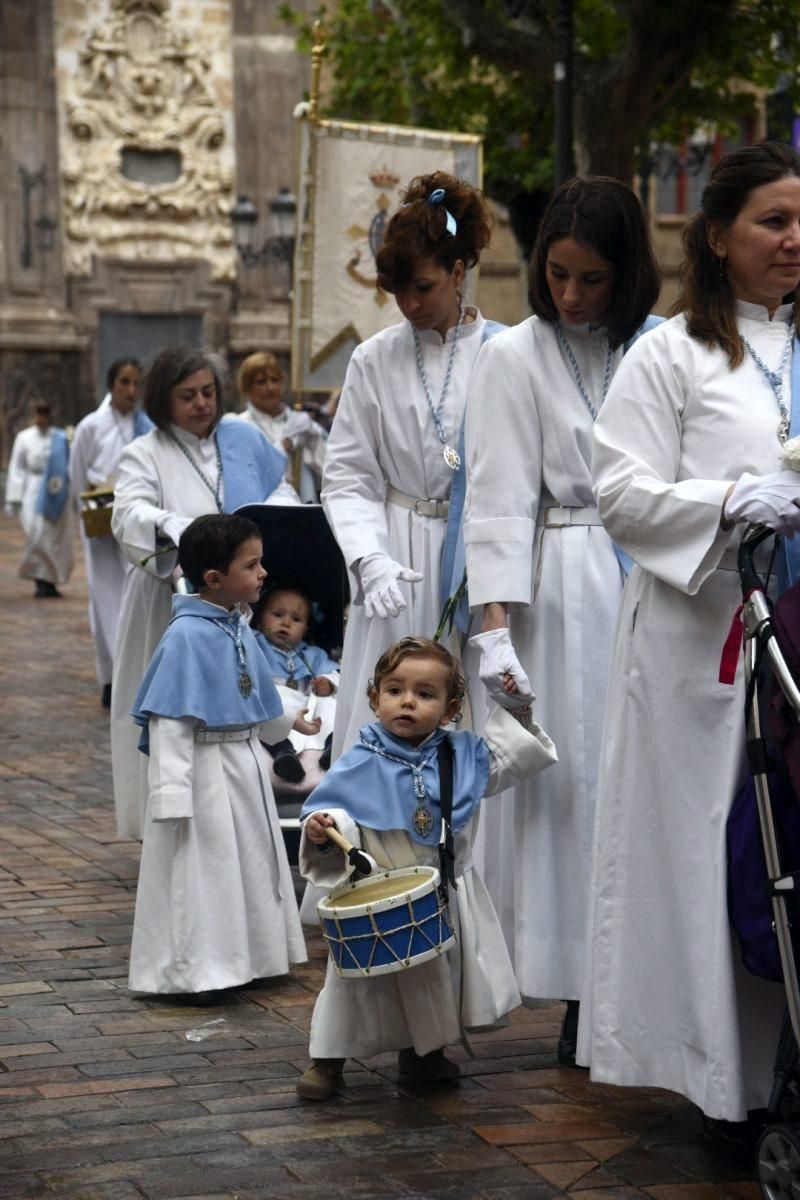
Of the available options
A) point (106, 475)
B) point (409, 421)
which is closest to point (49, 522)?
point (106, 475)

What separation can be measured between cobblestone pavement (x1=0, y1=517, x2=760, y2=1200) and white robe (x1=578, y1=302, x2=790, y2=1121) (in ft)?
0.74

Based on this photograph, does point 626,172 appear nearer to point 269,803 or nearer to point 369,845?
point 269,803

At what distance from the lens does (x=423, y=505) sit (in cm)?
601

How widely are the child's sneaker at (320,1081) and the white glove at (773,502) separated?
170cm

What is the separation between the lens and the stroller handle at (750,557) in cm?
412

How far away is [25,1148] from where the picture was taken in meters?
4.57

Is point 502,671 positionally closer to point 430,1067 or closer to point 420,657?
point 420,657

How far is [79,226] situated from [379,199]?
28.3m

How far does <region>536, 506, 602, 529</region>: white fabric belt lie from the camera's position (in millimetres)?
5285

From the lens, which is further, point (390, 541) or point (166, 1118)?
point (390, 541)

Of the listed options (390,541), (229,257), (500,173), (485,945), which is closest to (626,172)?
(500,173)

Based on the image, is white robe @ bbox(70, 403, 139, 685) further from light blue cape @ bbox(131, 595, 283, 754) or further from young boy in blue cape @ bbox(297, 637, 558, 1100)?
young boy in blue cape @ bbox(297, 637, 558, 1100)

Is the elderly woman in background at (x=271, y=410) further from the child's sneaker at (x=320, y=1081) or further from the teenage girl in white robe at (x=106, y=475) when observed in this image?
the child's sneaker at (x=320, y=1081)

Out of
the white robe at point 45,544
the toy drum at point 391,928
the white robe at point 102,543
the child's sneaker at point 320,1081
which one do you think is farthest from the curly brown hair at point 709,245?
the white robe at point 45,544
